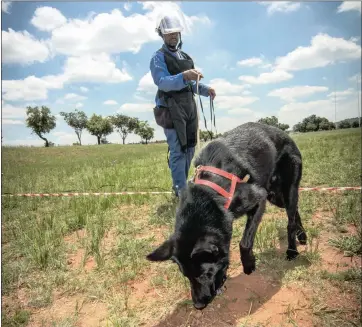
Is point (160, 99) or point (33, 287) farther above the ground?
point (160, 99)

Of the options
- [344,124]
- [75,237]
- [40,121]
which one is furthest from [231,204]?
[344,124]

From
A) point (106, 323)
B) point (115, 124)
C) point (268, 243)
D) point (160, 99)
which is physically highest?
point (115, 124)

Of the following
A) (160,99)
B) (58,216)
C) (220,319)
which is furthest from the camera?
(58,216)

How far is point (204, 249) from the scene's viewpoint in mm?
2143

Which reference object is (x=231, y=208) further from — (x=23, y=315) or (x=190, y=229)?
(x=23, y=315)

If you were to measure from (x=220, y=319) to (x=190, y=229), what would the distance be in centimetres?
93

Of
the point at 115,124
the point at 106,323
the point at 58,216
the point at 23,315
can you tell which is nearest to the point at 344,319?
the point at 106,323

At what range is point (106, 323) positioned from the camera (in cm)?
264

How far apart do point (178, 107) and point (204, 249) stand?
3359 mm

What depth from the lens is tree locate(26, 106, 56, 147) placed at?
6575 cm

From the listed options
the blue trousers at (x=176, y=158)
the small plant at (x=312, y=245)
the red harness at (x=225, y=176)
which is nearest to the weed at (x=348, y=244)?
the small plant at (x=312, y=245)

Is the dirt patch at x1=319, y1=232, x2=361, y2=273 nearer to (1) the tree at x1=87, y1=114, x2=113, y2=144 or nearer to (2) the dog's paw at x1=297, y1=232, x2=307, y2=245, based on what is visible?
(2) the dog's paw at x1=297, y1=232, x2=307, y2=245

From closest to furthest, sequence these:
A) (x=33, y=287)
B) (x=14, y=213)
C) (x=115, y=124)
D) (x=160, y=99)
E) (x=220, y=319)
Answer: (x=220, y=319) → (x=33, y=287) → (x=160, y=99) → (x=14, y=213) → (x=115, y=124)

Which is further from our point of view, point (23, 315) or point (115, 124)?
point (115, 124)
